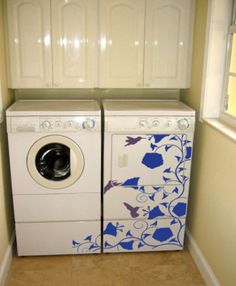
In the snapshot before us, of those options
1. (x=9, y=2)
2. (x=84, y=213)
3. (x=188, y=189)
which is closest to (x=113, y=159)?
(x=84, y=213)

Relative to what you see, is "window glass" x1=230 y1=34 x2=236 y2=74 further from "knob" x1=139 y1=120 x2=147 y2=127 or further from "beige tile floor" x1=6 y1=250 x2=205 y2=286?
"beige tile floor" x1=6 y1=250 x2=205 y2=286

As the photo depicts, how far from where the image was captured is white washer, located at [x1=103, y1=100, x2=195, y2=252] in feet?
8.10

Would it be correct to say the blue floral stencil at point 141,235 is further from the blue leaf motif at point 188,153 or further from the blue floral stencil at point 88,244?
the blue leaf motif at point 188,153

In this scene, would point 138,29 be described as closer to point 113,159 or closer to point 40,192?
point 113,159

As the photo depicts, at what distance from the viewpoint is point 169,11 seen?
262cm

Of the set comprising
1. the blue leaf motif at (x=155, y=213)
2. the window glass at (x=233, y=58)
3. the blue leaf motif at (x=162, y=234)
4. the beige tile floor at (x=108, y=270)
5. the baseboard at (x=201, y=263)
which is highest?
the window glass at (x=233, y=58)

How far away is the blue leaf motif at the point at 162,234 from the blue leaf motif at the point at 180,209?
0.15m

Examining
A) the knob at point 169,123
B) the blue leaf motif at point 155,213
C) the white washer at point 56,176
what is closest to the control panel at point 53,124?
the white washer at point 56,176

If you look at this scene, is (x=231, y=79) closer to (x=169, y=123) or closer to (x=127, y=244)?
(x=169, y=123)

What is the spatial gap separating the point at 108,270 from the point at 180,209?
2.37 feet

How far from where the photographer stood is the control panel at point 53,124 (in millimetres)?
2377

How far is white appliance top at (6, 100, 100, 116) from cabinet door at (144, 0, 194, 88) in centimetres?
54

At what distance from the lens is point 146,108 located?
2596 millimetres

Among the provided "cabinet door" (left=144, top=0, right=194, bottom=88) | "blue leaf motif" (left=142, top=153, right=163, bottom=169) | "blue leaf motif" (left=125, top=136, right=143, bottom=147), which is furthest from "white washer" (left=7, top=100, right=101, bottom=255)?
"cabinet door" (left=144, top=0, right=194, bottom=88)
